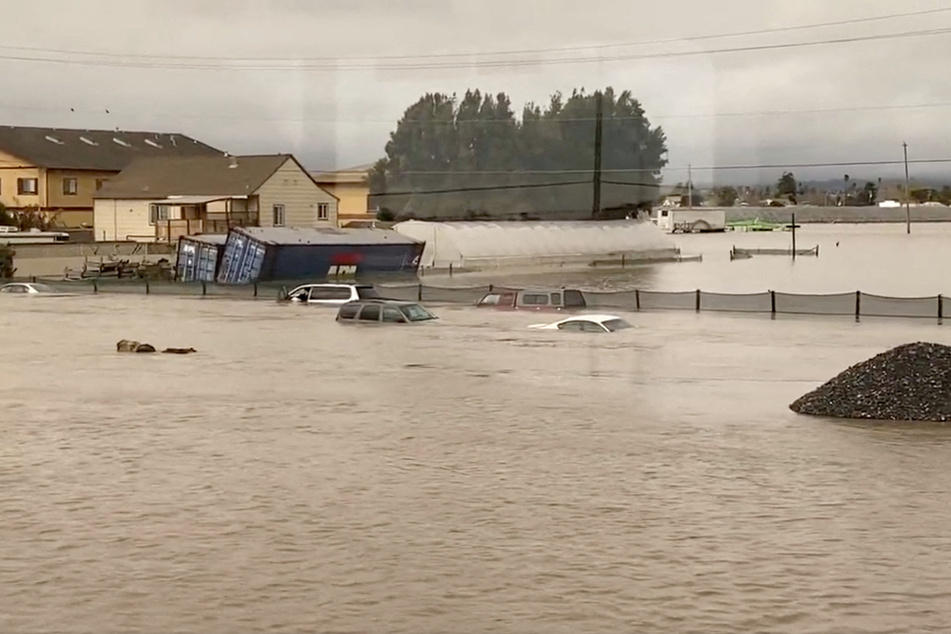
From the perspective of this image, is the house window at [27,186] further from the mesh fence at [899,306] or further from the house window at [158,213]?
the mesh fence at [899,306]

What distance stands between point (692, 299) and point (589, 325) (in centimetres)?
1016

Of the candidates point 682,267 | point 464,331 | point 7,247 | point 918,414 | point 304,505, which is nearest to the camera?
point 304,505

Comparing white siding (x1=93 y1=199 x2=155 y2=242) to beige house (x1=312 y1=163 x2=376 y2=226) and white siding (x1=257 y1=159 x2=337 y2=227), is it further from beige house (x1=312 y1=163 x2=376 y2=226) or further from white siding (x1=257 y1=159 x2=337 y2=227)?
beige house (x1=312 y1=163 x2=376 y2=226)

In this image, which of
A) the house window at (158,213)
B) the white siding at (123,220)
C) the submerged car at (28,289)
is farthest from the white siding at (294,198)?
the submerged car at (28,289)

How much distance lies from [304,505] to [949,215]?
103589 millimetres

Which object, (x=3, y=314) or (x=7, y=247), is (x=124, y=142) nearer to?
(x=7, y=247)

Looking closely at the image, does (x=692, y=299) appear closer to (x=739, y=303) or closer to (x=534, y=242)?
(x=739, y=303)

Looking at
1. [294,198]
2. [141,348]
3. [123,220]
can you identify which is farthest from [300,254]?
[141,348]

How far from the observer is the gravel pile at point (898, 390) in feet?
75.2

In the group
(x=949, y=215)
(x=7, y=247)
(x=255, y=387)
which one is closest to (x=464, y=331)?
(x=255, y=387)

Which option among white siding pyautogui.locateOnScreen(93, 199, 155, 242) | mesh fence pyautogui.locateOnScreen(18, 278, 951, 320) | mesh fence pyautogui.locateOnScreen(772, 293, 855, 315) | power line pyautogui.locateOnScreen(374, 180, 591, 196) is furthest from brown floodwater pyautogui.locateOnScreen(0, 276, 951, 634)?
power line pyautogui.locateOnScreen(374, 180, 591, 196)

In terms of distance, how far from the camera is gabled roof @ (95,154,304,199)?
8056 cm

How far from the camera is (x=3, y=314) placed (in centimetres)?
4784

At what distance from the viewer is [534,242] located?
8531 centimetres
